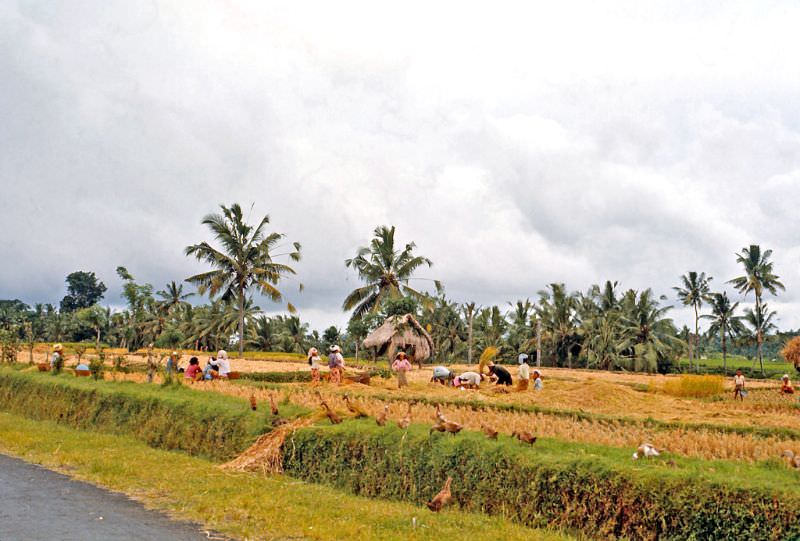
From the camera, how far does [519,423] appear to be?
12430 millimetres

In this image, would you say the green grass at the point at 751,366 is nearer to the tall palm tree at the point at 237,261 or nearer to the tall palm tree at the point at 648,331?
the tall palm tree at the point at 648,331

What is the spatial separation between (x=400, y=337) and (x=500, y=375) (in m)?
10.2

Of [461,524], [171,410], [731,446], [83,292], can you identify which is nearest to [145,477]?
[171,410]

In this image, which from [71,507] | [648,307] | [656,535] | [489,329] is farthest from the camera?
[489,329]

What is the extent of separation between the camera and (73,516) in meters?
8.23

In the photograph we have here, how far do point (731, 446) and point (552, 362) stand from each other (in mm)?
48952

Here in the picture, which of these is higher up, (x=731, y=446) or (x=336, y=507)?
(x=731, y=446)

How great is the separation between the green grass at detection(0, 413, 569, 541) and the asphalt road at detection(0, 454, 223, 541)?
32 centimetres

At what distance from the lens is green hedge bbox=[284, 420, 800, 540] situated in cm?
639

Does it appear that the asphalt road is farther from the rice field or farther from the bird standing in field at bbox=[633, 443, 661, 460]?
the bird standing in field at bbox=[633, 443, 661, 460]

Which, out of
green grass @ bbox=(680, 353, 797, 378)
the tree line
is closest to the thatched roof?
the tree line

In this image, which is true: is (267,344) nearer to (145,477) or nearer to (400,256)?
(400,256)

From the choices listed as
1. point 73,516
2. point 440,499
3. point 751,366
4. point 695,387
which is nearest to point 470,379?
point 695,387

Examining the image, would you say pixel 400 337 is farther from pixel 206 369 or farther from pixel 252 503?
pixel 252 503
